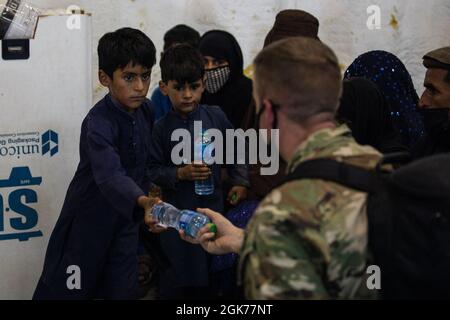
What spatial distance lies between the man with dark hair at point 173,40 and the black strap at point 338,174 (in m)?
3.31

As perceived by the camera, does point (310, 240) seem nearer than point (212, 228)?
Yes

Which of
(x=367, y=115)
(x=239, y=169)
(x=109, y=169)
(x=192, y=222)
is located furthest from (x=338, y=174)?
(x=239, y=169)

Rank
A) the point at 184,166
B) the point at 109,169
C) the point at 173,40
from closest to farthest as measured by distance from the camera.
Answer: the point at 109,169
the point at 184,166
the point at 173,40

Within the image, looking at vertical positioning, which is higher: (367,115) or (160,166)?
(367,115)

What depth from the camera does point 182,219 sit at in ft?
10.2

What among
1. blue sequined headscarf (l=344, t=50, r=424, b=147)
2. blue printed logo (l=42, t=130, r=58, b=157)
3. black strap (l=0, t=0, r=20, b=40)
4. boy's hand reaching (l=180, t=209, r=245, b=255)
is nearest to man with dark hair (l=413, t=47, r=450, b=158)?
blue sequined headscarf (l=344, t=50, r=424, b=147)

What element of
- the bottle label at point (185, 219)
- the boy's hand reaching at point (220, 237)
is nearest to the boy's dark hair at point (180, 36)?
the bottle label at point (185, 219)

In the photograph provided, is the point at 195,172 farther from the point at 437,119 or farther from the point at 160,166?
the point at 437,119

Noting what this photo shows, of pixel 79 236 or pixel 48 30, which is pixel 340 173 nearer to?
pixel 79 236

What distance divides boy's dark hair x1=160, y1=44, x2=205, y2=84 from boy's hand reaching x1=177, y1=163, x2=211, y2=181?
18.0 inches

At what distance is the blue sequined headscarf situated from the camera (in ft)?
13.9

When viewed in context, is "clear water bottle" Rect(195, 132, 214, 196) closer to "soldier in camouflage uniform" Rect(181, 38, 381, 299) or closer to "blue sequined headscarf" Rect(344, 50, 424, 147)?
"blue sequined headscarf" Rect(344, 50, 424, 147)

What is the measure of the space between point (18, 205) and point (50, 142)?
0.33m
